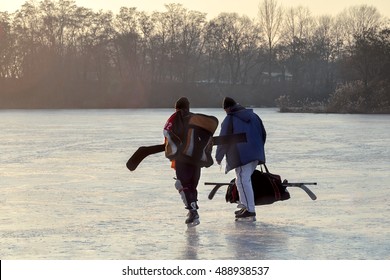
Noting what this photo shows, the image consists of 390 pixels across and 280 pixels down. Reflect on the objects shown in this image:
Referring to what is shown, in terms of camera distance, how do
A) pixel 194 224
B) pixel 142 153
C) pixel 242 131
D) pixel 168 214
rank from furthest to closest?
1. pixel 168 214
2. pixel 142 153
3. pixel 242 131
4. pixel 194 224

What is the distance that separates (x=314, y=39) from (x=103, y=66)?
82.9ft

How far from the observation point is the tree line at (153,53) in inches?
3681

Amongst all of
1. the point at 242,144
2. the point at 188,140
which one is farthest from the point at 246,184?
the point at 188,140

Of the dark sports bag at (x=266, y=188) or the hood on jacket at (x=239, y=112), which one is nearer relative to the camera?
the hood on jacket at (x=239, y=112)

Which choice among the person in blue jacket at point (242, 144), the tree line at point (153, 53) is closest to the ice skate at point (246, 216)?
the person in blue jacket at point (242, 144)

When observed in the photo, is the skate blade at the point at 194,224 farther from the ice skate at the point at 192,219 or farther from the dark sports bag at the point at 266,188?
the dark sports bag at the point at 266,188

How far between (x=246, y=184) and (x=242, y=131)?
2.11 ft

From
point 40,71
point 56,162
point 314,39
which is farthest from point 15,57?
point 56,162

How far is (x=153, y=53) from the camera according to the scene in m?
104

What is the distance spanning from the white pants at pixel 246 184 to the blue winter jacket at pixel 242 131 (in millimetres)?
141

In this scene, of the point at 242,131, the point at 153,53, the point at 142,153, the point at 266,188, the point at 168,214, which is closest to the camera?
the point at 242,131

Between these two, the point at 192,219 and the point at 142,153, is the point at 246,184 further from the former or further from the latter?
the point at 142,153

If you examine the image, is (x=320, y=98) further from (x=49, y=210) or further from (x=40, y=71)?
(x=49, y=210)

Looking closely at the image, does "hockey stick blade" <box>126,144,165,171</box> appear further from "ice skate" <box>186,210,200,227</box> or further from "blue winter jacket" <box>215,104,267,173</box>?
"ice skate" <box>186,210,200,227</box>
